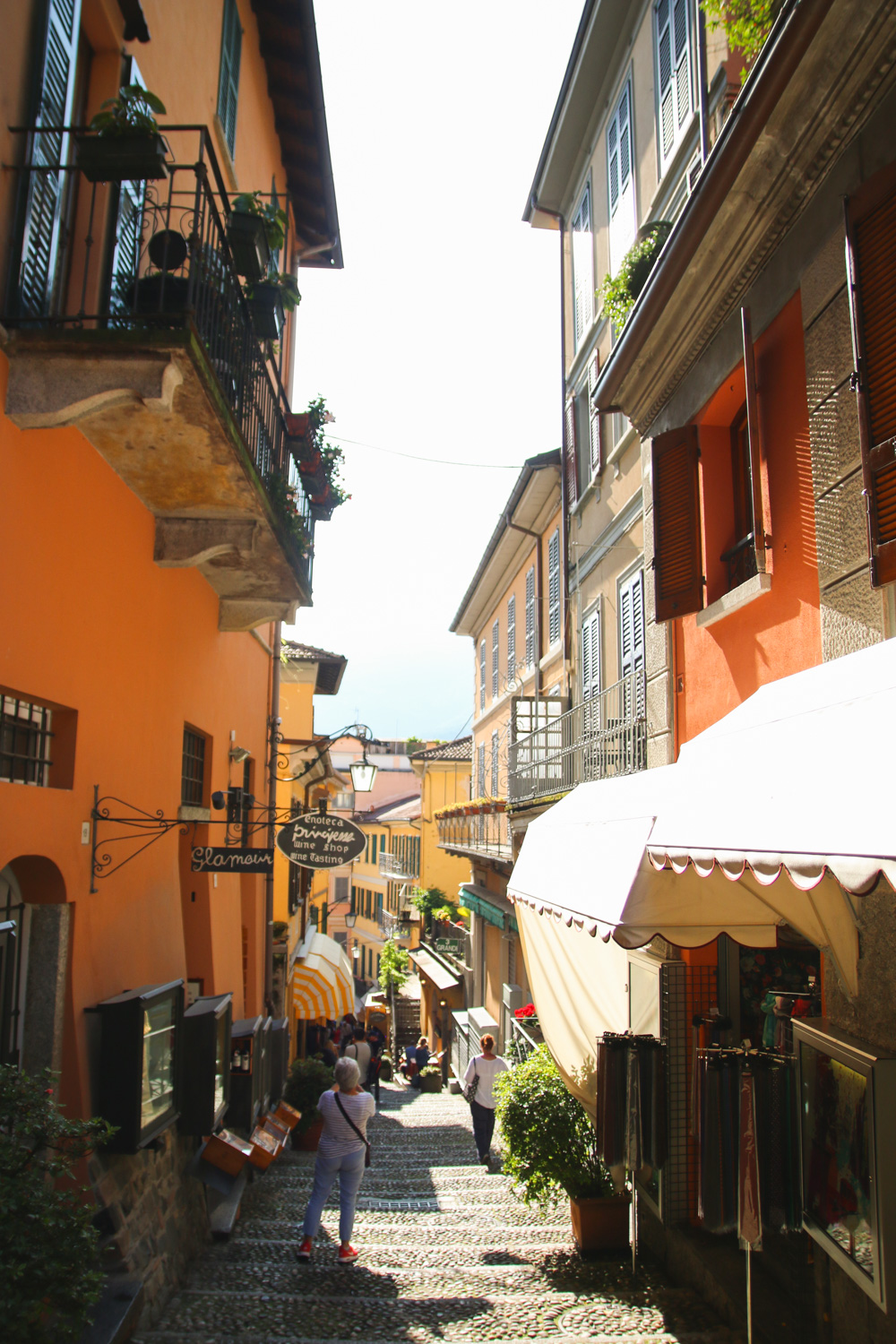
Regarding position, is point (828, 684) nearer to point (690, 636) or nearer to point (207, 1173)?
point (690, 636)

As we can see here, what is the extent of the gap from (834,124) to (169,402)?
13.3 feet

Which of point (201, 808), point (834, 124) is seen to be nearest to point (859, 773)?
point (834, 124)

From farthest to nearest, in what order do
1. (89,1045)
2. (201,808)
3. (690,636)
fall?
(201,808) < (690,636) < (89,1045)

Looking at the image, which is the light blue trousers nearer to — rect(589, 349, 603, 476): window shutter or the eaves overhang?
rect(589, 349, 603, 476): window shutter

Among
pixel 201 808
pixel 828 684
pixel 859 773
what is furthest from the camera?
pixel 201 808

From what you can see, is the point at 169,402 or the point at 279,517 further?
the point at 279,517

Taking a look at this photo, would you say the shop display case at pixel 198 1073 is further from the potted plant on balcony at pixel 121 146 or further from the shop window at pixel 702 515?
the potted plant on balcony at pixel 121 146

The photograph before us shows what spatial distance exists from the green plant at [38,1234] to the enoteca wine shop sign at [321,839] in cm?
415

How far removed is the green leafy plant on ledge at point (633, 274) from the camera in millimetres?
9281

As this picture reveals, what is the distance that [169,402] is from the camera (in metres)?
5.68

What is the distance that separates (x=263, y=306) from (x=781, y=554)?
515 cm

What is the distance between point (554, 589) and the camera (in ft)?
58.7

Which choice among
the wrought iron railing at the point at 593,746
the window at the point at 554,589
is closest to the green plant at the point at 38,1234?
the wrought iron railing at the point at 593,746

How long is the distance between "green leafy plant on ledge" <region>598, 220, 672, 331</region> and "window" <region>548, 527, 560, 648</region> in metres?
7.86
